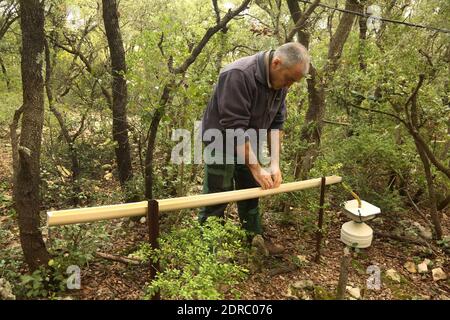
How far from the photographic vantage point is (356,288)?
11.7ft

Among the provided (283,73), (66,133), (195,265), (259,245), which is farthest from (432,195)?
(66,133)

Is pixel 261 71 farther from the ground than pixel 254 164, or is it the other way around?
pixel 261 71

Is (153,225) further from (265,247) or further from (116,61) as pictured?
(116,61)

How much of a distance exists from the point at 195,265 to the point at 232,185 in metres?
1.31

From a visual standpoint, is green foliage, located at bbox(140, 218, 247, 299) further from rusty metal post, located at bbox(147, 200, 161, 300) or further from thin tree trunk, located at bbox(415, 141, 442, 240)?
thin tree trunk, located at bbox(415, 141, 442, 240)

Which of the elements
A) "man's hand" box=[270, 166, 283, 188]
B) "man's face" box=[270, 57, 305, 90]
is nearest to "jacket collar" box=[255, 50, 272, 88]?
"man's face" box=[270, 57, 305, 90]

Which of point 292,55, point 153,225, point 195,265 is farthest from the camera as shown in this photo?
point 292,55

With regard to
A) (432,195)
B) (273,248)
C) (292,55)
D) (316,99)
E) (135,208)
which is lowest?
(273,248)

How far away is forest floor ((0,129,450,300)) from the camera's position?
11.1 feet

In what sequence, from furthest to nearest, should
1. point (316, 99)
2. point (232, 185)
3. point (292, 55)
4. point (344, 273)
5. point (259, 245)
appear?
point (316, 99) → point (259, 245) → point (232, 185) → point (344, 273) → point (292, 55)

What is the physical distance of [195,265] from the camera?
237 centimetres

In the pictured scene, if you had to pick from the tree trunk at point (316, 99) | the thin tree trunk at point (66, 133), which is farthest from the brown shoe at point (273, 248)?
the thin tree trunk at point (66, 133)

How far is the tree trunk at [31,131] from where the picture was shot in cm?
284

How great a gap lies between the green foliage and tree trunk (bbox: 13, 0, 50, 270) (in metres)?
1.23
